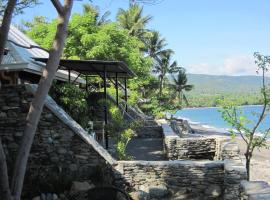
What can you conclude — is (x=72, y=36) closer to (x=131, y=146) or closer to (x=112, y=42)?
(x=112, y=42)

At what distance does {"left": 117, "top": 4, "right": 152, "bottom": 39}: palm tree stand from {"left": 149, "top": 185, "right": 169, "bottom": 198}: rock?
2974 cm

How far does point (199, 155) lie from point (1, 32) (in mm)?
9033

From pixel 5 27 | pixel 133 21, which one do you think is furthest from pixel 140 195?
pixel 133 21

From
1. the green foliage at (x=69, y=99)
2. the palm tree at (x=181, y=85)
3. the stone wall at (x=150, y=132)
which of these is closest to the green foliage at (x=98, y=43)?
the stone wall at (x=150, y=132)

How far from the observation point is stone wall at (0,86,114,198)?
9391 millimetres

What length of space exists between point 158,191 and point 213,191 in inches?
48.9

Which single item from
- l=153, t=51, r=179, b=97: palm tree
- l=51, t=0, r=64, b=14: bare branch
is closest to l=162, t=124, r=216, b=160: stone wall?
l=51, t=0, r=64, b=14: bare branch

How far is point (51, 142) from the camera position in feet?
31.1

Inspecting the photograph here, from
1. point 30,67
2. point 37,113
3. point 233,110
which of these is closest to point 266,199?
point 37,113

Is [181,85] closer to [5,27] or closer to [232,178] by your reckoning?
[232,178]

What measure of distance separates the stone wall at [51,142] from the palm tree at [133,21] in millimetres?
29231

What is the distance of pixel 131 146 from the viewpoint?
14914mm

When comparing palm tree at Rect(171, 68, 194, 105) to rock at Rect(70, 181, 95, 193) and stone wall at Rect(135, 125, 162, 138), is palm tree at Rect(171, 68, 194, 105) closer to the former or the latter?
stone wall at Rect(135, 125, 162, 138)

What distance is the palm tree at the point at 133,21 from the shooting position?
1515 inches
